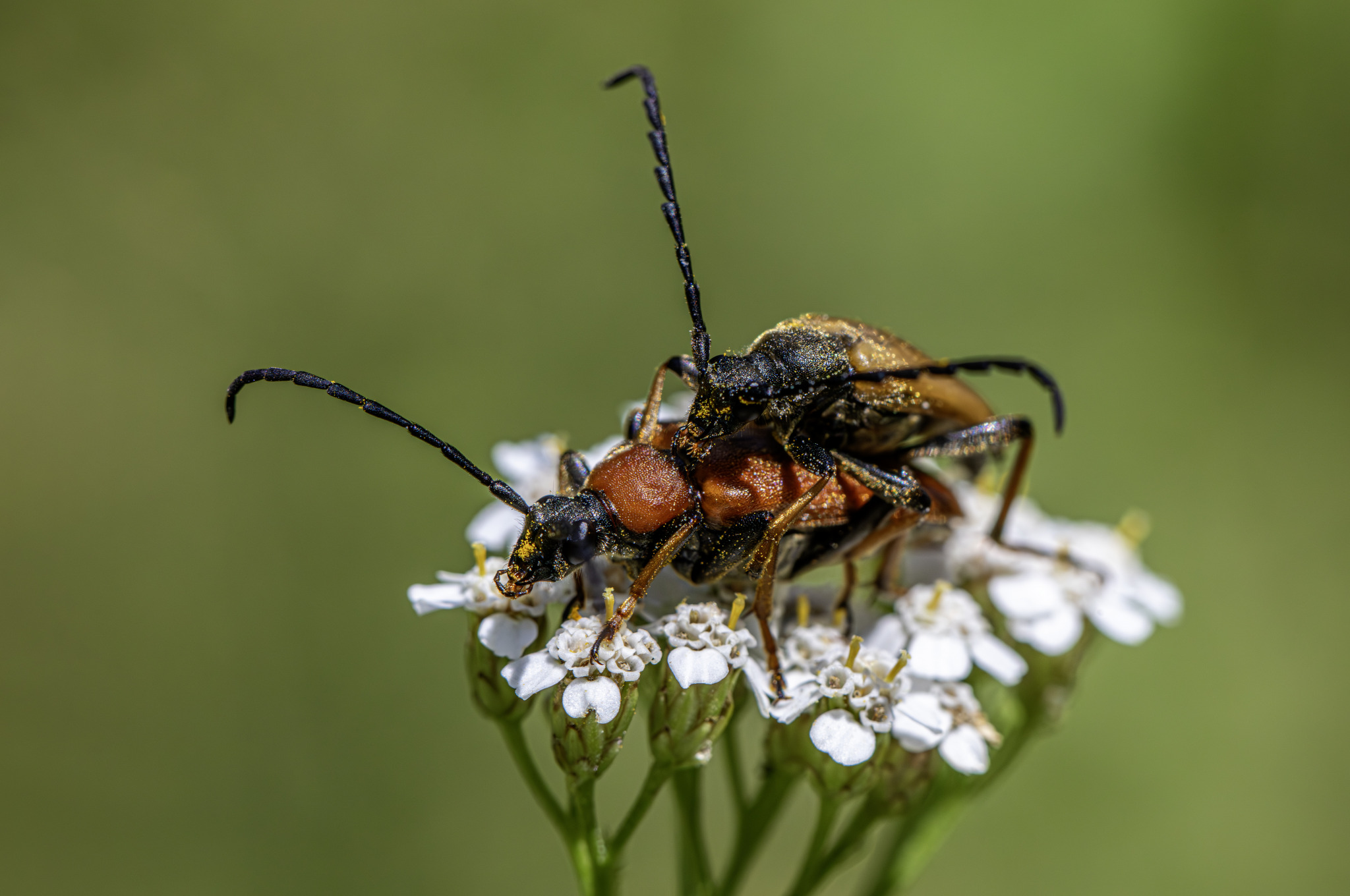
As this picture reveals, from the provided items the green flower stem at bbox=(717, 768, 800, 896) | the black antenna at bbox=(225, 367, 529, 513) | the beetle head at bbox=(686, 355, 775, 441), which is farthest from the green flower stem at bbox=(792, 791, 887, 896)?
the black antenna at bbox=(225, 367, 529, 513)

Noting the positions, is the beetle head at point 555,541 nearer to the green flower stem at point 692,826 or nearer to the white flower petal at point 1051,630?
the green flower stem at point 692,826

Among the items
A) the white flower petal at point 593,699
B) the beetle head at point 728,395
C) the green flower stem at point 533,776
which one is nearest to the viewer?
the white flower petal at point 593,699

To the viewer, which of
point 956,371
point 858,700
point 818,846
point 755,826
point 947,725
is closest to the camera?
point 858,700

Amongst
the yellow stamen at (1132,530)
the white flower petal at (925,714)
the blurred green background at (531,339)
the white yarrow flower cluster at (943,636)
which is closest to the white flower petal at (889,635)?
the white yarrow flower cluster at (943,636)

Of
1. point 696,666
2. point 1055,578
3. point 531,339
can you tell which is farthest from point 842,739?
point 531,339

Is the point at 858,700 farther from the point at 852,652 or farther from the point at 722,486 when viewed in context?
the point at 722,486

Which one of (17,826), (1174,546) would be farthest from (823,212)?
(17,826)
